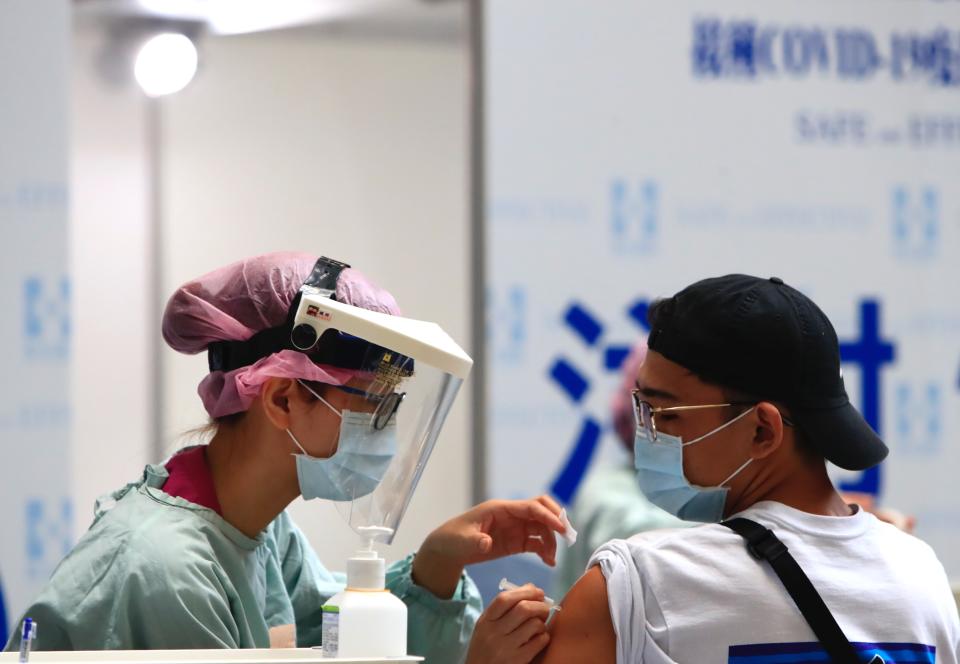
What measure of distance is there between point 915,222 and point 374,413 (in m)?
3.23

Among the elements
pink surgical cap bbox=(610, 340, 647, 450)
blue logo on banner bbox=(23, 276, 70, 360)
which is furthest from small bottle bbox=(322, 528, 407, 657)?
blue logo on banner bbox=(23, 276, 70, 360)

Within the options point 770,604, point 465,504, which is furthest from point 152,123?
point 770,604

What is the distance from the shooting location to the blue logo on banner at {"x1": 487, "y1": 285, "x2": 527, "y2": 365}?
4.21 m

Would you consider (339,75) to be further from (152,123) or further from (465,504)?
(465,504)

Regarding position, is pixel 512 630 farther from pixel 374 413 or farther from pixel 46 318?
pixel 46 318

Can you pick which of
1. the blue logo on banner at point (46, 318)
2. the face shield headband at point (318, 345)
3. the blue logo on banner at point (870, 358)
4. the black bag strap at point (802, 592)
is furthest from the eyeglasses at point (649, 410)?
the blue logo on banner at point (870, 358)

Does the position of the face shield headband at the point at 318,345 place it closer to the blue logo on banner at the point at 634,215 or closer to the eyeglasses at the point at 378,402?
the eyeglasses at the point at 378,402

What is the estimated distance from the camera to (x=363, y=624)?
1.50m

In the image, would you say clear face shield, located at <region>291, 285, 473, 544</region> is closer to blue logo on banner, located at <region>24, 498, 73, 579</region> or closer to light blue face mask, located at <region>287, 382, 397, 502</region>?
light blue face mask, located at <region>287, 382, 397, 502</region>

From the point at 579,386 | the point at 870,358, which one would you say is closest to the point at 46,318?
the point at 579,386

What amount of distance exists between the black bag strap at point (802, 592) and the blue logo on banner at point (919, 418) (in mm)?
3099

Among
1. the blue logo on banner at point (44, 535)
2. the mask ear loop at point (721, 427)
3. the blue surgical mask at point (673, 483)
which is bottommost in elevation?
the blue logo on banner at point (44, 535)

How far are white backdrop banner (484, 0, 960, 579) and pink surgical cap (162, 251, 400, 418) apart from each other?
220 centimetres

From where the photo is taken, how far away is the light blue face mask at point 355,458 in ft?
6.55
